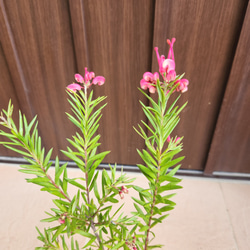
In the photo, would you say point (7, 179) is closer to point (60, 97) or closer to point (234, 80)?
point (60, 97)

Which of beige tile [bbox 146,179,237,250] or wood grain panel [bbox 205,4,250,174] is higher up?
wood grain panel [bbox 205,4,250,174]

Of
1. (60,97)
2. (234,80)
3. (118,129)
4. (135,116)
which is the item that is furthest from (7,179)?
(234,80)

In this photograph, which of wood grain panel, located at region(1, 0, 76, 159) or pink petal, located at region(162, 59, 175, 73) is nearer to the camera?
pink petal, located at region(162, 59, 175, 73)

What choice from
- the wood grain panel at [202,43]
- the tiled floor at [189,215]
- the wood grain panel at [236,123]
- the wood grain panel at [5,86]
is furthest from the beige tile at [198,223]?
the wood grain panel at [5,86]

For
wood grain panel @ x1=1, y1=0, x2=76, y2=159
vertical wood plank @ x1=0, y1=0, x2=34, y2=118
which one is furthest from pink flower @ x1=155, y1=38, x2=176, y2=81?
vertical wood plank @ x1=0, y1=0, x2=34, y2=118

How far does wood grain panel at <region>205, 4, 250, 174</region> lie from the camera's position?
1.01 metres

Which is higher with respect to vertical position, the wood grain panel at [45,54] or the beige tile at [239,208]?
the wood grain panel at [45,54]

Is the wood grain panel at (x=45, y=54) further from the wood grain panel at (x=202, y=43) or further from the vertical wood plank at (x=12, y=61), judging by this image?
the wood grain panel at (x=202, y=43)

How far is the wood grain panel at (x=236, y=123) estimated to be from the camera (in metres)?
1.01

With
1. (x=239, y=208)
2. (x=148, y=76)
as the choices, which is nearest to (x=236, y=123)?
(x=239, y=208)

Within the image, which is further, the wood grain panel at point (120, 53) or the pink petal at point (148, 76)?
the wood grain panel at point (120, 53)

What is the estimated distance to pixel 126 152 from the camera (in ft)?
4.72

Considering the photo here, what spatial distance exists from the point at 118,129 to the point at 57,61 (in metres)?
0.48

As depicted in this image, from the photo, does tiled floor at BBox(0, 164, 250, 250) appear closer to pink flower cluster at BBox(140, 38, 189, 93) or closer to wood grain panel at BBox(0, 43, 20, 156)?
wood grain panel at BBox(0, 43, 20, 156)
